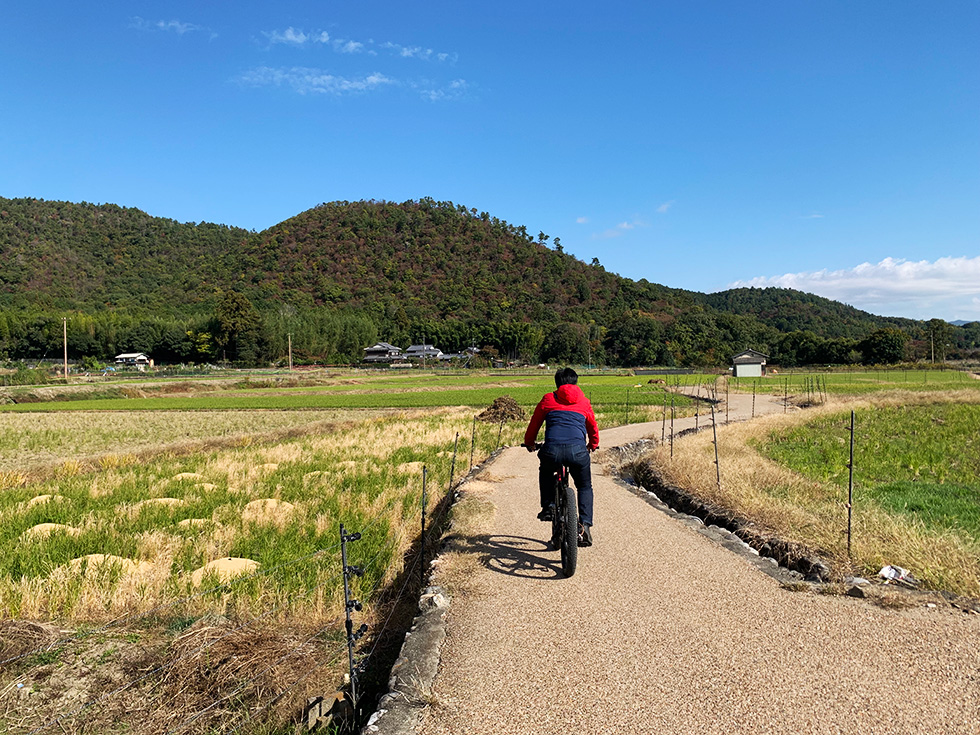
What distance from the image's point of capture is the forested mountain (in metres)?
91.1

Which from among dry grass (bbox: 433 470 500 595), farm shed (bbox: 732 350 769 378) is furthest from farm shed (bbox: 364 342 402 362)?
dry grass (bbox: 433 470 500 595)

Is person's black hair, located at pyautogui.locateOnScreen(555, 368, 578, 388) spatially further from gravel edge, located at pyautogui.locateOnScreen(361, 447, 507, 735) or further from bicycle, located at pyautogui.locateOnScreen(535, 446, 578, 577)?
gravel edge, located at pyautogui.locateOnScreen(361, 447, 507, 735)

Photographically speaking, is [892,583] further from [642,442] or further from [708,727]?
[642,442]

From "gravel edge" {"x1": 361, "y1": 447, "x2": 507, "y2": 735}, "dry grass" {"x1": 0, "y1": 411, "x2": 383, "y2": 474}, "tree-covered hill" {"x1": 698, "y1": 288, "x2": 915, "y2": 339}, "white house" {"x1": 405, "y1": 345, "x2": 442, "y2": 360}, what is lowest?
"dry grass" {"x1": 0, "y1": 411, "x2": 383, "y2": 474}

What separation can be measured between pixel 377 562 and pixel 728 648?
13.4ft

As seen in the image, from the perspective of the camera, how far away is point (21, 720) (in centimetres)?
391

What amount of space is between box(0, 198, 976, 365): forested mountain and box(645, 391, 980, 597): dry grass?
271 feet

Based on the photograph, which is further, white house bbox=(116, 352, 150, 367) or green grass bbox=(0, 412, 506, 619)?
white house bbox=(116, 352, 150, 367)

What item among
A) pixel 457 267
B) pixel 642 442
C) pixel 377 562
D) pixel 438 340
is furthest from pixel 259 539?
pixel 457 267

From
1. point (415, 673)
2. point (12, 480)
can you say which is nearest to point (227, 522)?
point (415, 673)

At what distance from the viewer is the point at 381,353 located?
358 ft

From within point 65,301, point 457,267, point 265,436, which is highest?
point 457,267

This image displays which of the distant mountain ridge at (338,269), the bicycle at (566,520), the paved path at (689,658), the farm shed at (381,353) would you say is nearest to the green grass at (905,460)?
the paved path at (689,658)

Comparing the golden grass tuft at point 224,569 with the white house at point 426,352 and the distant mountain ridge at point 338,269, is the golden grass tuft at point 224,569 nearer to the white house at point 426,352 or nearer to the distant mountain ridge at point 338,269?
the white house at point 426,352
